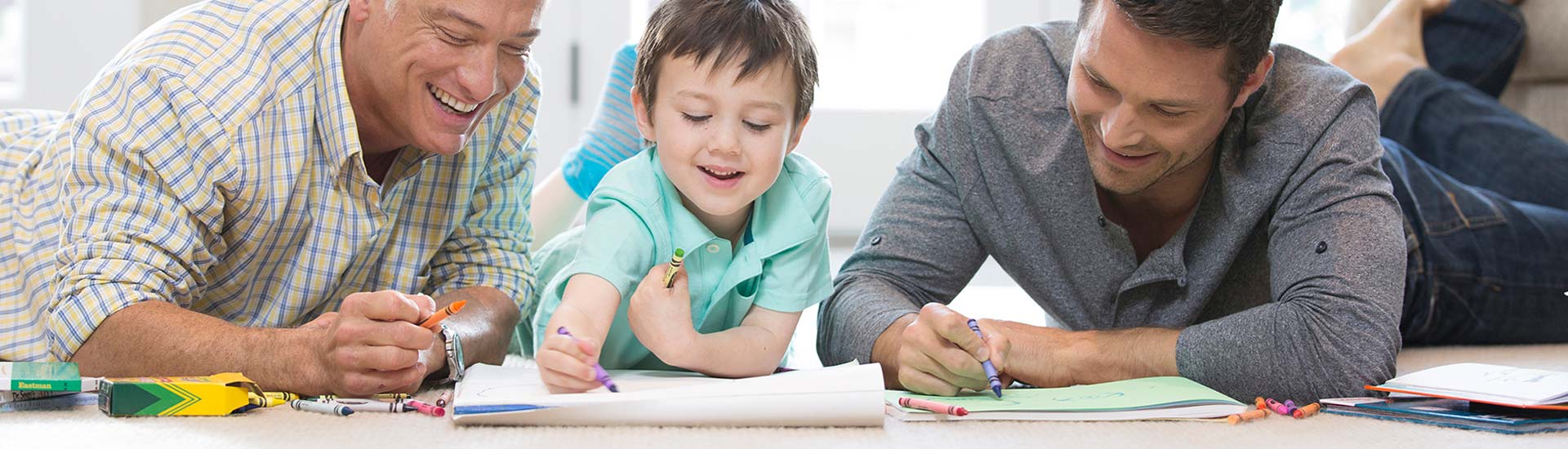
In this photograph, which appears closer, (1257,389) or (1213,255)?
(1257,389)

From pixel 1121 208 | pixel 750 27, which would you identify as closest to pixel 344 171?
pixel 750 27

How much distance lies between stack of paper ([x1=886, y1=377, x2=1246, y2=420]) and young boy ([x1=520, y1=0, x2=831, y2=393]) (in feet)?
0.60

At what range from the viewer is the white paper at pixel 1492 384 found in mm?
1282

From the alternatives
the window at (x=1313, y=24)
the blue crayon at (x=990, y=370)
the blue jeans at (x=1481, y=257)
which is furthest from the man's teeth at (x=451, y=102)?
the window at (x=1313, y=24)

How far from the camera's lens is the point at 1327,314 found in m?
1.37

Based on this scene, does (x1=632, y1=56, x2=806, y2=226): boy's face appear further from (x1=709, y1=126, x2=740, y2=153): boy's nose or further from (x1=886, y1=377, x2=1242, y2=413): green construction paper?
(x1=886, y1=377, x2=1242, y2=413): green construction paper

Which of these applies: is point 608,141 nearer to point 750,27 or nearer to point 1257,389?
point 750,27

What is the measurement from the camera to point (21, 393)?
4.12 feet

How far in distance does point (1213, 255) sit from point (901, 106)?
224 centimetres

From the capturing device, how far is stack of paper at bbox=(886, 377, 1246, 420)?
50.0 inches

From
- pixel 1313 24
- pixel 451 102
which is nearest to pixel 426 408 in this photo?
pixel 451 102

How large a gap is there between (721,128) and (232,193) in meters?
0.58

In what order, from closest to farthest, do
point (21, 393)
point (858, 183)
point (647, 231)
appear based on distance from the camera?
point (21, 393) → point (647, 231) → point (858, 183)

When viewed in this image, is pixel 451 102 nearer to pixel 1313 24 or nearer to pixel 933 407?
pixel 933 407
